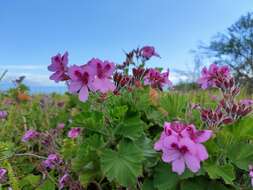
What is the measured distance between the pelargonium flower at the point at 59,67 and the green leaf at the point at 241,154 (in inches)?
19.1

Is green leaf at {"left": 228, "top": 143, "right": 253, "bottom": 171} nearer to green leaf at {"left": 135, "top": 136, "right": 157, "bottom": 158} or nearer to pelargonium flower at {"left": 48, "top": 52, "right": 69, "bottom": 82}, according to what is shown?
green leaf at {"left": 135, "top": 136, "right": 157, "bottom": 158}

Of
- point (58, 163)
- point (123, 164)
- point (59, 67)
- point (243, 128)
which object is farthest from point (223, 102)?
point (58, 163)

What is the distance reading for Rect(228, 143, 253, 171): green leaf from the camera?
1.12 meters

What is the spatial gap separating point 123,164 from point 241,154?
31 centimetres

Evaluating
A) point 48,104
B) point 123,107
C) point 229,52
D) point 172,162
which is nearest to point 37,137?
point 123,107

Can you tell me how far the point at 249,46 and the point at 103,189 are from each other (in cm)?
2714

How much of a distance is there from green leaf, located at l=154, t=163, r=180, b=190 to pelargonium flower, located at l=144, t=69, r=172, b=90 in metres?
0.45

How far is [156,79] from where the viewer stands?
1512 mm

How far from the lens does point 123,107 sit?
1153 mm

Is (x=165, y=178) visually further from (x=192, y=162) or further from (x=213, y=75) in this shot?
(x=213, y=75)

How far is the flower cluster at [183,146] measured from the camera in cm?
98

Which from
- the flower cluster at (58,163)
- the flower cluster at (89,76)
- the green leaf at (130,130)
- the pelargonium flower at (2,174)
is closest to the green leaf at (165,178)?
the green leaf at (130,130)

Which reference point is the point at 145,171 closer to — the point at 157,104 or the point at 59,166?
the point at 157,104

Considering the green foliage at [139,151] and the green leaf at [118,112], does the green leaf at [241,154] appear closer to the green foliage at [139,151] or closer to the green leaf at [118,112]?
the green foliage at [139,151]
